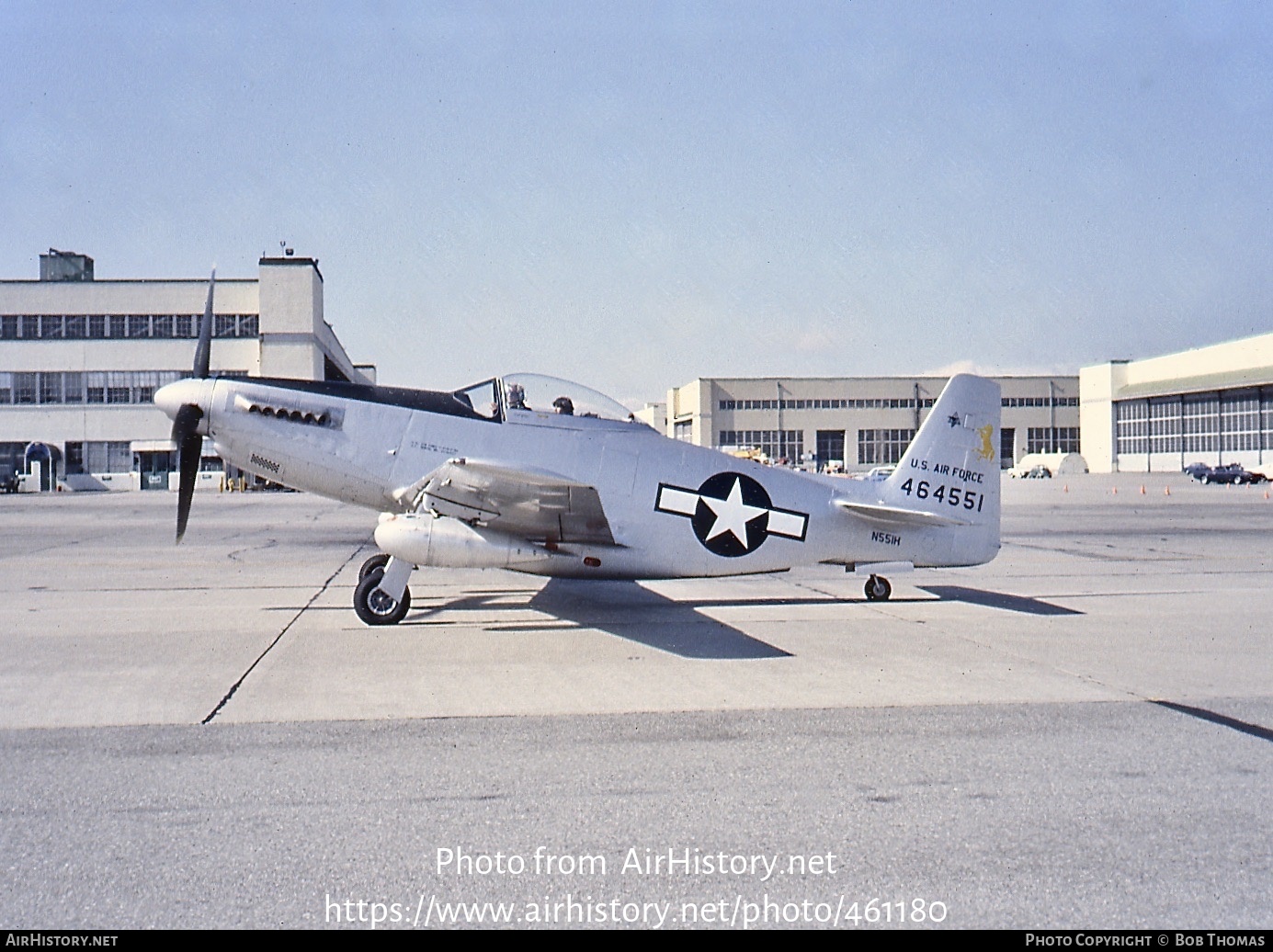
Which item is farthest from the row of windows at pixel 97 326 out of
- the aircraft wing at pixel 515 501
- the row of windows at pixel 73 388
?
the aircraft wing at pixel 515 501

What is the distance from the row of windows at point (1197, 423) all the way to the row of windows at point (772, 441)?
26800 mm

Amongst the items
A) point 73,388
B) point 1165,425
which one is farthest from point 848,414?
point 73,388

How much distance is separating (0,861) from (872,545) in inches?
332

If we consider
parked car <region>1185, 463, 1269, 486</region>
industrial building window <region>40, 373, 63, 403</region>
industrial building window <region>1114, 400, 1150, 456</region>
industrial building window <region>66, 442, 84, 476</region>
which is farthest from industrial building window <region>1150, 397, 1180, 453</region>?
industrial building window <region>40, 373, 63, 403</region>

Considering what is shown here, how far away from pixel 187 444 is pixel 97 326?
Answer: 50360 mm

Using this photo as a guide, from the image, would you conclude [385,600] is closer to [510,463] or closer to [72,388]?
[510,463]

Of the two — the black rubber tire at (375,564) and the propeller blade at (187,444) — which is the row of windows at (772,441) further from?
the propeller blade at (187,444)

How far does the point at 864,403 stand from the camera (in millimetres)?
88125

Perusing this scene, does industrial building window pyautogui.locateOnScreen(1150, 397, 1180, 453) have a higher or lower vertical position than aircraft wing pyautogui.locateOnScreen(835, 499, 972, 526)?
higher

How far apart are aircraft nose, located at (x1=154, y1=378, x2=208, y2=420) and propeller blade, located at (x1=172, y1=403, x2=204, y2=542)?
0.15 feet

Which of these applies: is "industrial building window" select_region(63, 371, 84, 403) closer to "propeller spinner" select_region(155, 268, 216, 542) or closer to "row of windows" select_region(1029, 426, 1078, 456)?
"propeller spinner" select_region(155, 268, 216, 542)

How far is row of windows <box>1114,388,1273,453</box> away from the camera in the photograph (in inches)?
2697

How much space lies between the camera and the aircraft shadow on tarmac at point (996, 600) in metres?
10.8

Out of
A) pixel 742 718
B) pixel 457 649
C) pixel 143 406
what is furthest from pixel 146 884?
pixel 143 406
